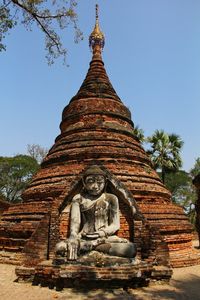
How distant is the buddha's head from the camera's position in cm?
764

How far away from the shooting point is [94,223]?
742 cm

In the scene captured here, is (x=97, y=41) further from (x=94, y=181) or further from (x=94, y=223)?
Answer: (x=94, y=223)

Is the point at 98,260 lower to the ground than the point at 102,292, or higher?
higher

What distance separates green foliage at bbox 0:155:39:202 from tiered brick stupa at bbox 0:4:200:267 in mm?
22442

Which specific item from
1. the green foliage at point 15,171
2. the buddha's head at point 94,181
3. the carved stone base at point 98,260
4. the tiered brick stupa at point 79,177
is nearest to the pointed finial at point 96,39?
the tiered brick stupa at point 79,177

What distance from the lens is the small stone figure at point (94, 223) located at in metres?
6.79

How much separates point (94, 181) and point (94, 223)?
0.96 m

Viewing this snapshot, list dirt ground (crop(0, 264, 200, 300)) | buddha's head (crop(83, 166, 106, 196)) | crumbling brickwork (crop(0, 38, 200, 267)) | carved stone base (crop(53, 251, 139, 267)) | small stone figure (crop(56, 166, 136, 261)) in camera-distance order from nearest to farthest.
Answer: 1. dirt ground (crop(0, 264, 200, 300))
2. carved stone base (crop(53, 251, 139, 267))
3. small stone figure (crop(56, 166, 136, 261))
4. buddha's head (crop(83, 166, 106, 196))
5. crumbling brickwork (crop(0, 38, 200, 267))

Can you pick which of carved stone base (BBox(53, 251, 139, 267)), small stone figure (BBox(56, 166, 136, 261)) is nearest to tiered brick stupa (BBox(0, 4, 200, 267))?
small stone figure (BBox(56, 166, 136, 261))

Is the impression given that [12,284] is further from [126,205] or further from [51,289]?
[126,205]

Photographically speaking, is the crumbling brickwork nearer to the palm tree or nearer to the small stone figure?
the small stone figure

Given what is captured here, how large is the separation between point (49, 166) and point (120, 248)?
226 inches

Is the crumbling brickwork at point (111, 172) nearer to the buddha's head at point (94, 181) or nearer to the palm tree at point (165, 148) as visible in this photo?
the buddha's head at point (94, 181)

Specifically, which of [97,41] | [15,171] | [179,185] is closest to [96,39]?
[97,41]
